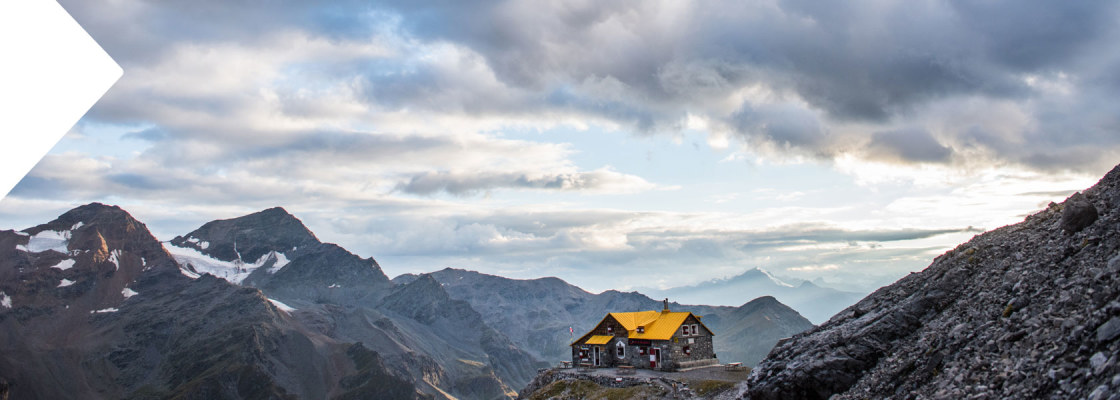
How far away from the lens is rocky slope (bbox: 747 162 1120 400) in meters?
20.2

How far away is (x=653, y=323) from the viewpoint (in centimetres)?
8638

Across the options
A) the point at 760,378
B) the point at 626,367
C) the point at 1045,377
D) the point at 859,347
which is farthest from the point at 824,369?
the point at 626,367

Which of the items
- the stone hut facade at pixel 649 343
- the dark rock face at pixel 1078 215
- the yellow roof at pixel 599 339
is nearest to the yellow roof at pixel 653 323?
the stone hut facade at pixel 649 343

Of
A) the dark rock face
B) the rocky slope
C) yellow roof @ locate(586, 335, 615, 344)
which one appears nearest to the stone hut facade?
yellow roof @ locate(586, 335, 615, 344)

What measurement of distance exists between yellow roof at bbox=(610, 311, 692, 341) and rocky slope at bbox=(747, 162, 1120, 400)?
38.8 m

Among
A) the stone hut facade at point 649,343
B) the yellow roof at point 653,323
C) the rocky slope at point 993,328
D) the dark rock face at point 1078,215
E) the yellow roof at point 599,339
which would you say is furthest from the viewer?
the yellow roof at point 599,339

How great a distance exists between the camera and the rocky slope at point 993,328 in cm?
2022

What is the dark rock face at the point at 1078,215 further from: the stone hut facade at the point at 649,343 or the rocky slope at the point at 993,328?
the stone hut facade at the point at 649,343

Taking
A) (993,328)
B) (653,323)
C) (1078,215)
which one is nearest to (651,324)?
(653,323)

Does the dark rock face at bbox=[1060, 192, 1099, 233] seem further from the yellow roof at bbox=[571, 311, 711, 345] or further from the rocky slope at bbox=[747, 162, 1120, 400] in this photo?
the yellow roof at bbox=[571, 311, 711, 345]

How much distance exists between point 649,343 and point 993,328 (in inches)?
2329

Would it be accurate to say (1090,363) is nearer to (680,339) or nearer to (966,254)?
(966,254)

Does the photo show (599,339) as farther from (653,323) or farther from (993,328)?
(993,328)

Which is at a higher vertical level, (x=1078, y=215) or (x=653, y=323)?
(x=1078, y=215)
